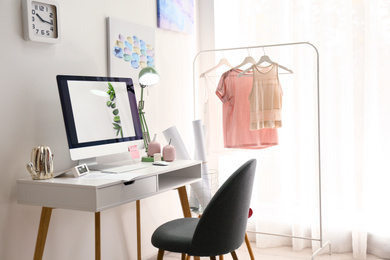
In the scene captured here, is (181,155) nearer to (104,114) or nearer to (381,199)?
(104,114)

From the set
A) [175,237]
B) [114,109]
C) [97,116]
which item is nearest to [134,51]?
[114,109]

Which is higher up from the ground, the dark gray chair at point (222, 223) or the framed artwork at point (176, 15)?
the framed artwork at point (176, 15)

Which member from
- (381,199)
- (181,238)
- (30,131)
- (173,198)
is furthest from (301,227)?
(30,131)

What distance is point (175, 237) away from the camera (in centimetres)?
210

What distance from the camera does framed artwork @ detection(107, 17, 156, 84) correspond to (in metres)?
2.81

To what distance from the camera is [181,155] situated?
295 cm

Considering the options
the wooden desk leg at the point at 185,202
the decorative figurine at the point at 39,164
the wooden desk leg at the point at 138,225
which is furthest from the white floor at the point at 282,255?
the decorative figurine at the point at 39,164

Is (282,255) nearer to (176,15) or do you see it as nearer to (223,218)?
(223,218)

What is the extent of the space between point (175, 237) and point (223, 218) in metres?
0.27

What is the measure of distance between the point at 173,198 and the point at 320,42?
60.3 inches

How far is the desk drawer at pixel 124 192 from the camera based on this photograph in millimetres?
2035

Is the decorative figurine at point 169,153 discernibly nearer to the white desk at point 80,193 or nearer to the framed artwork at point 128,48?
the white desk at point 80,193

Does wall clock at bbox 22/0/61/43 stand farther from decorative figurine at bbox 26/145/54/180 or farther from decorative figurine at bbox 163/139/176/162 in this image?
decorative figurine at bbox 163/139/176/162

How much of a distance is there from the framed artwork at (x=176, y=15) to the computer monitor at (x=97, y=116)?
0.78 metres
